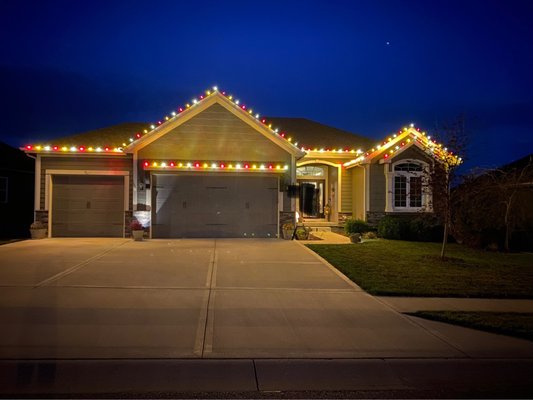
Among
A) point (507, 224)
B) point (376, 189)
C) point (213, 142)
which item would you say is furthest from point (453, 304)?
point (376, 189)

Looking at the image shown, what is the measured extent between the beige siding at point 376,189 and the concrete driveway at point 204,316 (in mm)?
8817

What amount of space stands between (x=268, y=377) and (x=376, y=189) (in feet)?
52.6

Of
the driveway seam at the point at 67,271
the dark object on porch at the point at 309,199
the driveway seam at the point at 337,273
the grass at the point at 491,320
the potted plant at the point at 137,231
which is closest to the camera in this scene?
the grass at the point at 491,320

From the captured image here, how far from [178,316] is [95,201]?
12.4 meters

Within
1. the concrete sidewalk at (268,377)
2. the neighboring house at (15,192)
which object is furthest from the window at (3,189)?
the concrete sidewalk at (268,377)

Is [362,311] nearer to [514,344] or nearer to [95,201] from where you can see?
[514,344]

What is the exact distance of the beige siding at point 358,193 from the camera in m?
20.9

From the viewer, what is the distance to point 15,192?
84.7ft

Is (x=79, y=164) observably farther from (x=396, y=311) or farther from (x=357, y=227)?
(x=396, y=311)

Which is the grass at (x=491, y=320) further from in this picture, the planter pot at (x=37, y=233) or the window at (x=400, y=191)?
the planter pot at (x=37, y=233)

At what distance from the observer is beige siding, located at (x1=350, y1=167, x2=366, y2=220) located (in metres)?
20.9

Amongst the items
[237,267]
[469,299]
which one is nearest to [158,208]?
[237,267]

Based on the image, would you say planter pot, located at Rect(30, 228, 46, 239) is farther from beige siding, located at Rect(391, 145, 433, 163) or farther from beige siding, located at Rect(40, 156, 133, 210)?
beige siding, located at Rect(391, 145, 433, 163)

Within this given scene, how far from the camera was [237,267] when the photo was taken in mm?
11781
